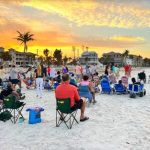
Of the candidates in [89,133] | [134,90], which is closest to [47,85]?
[134,90]

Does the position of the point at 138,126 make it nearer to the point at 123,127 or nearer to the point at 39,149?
the point at 123,127

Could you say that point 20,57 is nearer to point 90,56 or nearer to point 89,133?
point 90,56

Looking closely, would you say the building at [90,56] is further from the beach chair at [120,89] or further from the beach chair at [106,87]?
the beach chair at [120,89]

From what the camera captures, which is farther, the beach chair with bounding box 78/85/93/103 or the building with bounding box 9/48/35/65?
the building with bounding box 9/48/35/65

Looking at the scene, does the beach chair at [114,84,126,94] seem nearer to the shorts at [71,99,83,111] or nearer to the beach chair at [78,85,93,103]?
the beach chair at [78,85,93,103]

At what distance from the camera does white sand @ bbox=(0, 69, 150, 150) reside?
24.9 feet

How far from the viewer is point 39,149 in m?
7.35

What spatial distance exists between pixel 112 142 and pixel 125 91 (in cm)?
967

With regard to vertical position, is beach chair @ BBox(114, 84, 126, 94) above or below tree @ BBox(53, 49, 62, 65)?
below

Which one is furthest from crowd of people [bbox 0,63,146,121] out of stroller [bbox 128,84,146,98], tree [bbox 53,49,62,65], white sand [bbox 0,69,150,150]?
tree [bbox 53,49,62,65]

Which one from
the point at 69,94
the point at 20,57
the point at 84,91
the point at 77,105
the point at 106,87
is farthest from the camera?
the point at 20,57

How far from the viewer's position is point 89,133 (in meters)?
8.66

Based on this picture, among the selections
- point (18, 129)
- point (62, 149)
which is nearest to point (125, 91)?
point (18, 129)

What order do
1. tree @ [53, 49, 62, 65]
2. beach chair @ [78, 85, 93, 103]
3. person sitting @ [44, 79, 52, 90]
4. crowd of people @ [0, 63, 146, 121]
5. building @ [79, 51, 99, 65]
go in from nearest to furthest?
crowd of people @ [0, 63, 146, 121]
beach chair @ [78, 85, 93, 103]
person sitting @ [44, 79, 52, 90]
tree @ [53, 49, 62, 65]
building @ [79, 51, 99, 65]
